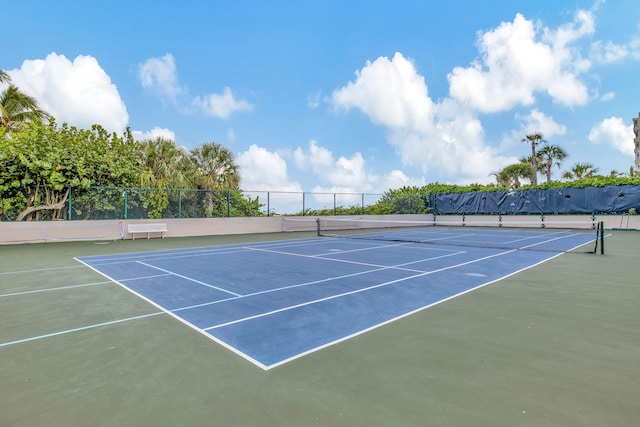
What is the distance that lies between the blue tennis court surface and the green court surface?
10.6 inches

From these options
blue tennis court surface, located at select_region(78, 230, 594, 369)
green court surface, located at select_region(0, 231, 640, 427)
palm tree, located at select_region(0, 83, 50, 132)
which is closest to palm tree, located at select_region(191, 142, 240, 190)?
palm tree, located at select_region(0, 83, 50, 132)

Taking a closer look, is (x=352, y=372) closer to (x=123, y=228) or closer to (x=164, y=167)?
(x=123, y=228)

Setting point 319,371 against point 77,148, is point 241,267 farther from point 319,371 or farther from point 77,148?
point 77,148

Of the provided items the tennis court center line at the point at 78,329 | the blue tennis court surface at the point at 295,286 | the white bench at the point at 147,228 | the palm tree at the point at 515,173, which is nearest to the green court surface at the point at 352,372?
the tennis court center line at the point at 78,329

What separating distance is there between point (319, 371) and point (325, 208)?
19877mm

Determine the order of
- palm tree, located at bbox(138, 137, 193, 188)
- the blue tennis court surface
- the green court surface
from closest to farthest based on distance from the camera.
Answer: the green court surface → the blue tennis court surface → palm tree, located at bbox(138, 137, 193, 188)

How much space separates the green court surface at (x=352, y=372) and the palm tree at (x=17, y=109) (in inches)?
753

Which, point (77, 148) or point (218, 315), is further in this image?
point (77, 148)

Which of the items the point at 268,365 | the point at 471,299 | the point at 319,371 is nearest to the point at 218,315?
the point at 268,365

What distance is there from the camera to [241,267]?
314 inches

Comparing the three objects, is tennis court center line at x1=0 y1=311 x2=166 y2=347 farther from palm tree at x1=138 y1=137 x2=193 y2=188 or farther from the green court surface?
palm tree at x1=138 y1=137 x2=193 y2=188

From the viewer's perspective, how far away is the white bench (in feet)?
51.4

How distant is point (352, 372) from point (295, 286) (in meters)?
3.20

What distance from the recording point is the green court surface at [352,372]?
2.26 meters
